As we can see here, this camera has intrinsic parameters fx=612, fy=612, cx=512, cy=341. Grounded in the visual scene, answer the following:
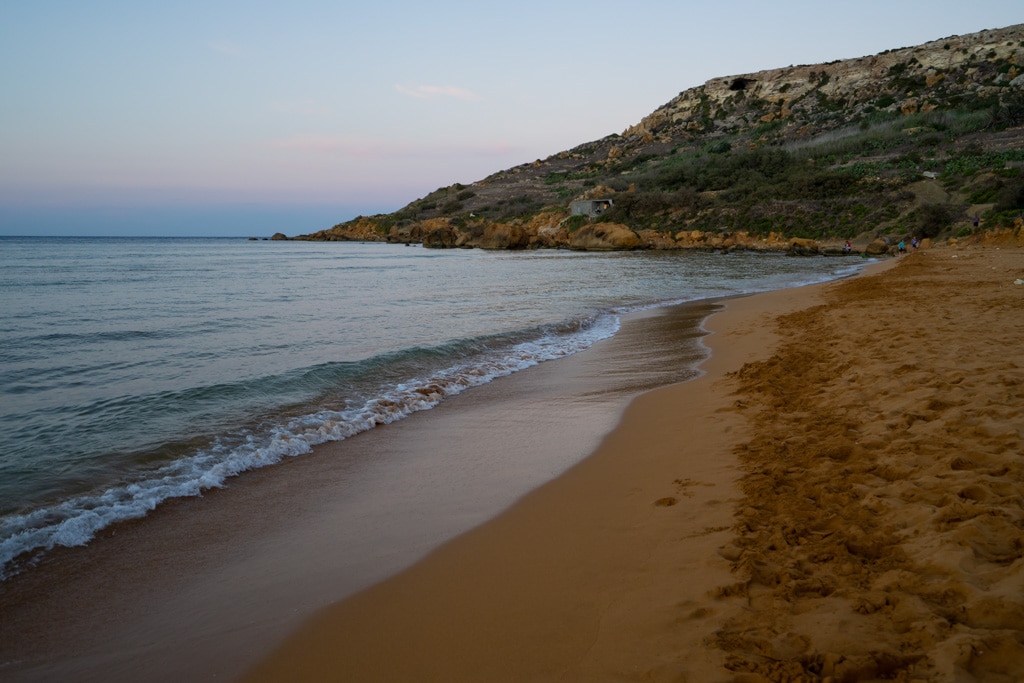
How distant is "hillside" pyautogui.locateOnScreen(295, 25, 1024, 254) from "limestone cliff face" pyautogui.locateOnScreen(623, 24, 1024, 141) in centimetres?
25

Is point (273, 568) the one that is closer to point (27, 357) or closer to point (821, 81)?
point (27, 357)

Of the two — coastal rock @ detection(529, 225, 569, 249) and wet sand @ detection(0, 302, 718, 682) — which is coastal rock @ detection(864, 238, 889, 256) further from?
wet sand @ detection(0, 302, 718, 682)

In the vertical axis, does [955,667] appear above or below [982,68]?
below

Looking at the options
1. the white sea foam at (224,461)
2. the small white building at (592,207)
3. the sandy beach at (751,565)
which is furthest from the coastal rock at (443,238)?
the sandy beach at (751,565)

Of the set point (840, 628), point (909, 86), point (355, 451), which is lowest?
point (355, 451)

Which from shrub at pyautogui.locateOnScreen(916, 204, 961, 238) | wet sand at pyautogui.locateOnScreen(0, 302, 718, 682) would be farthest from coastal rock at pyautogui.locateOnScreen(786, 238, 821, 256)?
wet sand at pyautogui.locateOnScreen(0, 302, 718, 682)

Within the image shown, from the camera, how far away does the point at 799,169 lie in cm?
5494

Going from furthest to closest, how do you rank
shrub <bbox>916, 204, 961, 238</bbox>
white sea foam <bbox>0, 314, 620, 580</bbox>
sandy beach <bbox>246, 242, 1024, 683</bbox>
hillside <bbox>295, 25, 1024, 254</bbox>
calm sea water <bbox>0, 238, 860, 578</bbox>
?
1. hillside <bbox>295, 25, 1024, 254</bbox>
2. shrub <bbox>916, 204, 961, 238</bbox>
3. calm sea water <bbox>0, 238, 860, 578</bbox>
4. white sea foam <bbox>0, 314, 620, 580</bbox>
5. sandy beach <bbox>246, 242, 1024, 683</bbox>

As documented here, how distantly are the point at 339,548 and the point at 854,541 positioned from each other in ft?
9.44

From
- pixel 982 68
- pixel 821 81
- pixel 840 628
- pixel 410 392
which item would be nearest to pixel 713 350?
pixel 410 392

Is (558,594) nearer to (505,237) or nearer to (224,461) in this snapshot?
(224,461)

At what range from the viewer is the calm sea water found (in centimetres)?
501

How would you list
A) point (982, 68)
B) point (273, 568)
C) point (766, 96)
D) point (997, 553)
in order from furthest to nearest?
point (766, 96) < point (982, 68) < point (273, 568) < point (997, 553)

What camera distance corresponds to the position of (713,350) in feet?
33.5
